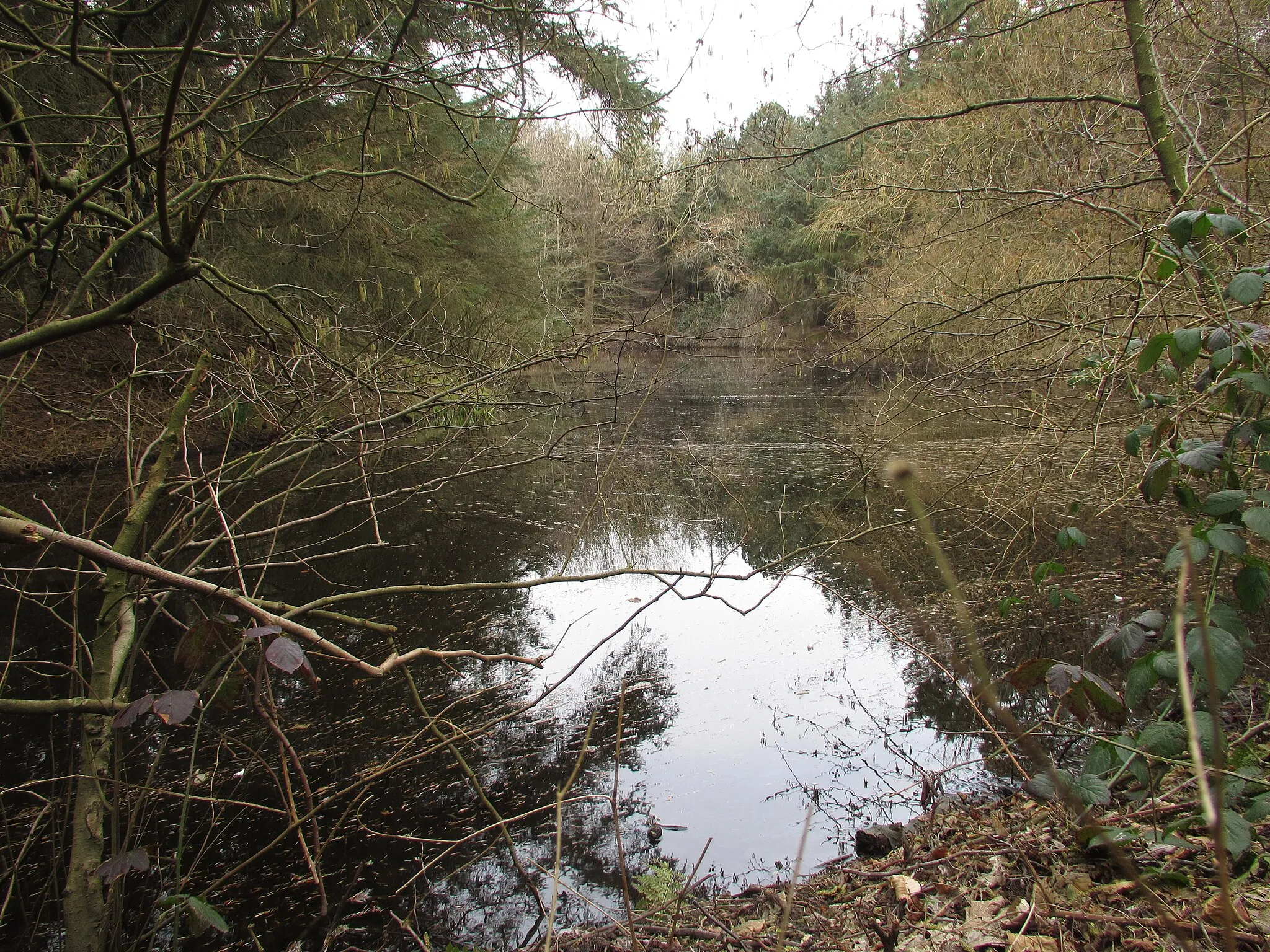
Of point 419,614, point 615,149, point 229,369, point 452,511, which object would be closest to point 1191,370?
point 615,149

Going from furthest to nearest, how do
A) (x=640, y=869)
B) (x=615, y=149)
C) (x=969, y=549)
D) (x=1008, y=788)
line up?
1. (x=969, y=549)
2. (x=615, y=149)
3. (x=1008, y=788)
4. (x=640, y=869)

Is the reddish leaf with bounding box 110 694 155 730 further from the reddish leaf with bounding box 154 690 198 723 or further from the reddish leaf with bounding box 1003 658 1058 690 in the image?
the reddish leaf with bounding box 1003 658 1058 690

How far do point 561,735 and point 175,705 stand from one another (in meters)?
2.37

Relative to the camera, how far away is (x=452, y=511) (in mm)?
8422

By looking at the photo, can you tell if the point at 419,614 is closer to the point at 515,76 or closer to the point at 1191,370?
the point at 515,76

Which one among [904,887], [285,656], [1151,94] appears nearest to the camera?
[285,656]

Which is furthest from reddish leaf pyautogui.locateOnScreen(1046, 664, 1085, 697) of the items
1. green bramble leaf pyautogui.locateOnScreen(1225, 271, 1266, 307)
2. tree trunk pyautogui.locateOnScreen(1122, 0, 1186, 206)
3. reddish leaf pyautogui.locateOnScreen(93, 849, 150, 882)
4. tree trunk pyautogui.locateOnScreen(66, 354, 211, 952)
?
tree trunk pyautogui.locateOnScreen(1122, 0, 1186, 206)

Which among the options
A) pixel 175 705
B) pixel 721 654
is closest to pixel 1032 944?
pixel 175 705

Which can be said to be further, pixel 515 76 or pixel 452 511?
pixel 452 511

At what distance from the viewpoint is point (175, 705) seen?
1.72 metres

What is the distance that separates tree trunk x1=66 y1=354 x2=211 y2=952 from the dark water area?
14 centimetres

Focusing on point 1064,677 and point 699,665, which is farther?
point 699,665

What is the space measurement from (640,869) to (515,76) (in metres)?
2.91

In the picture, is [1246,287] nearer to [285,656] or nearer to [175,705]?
[285,656]
